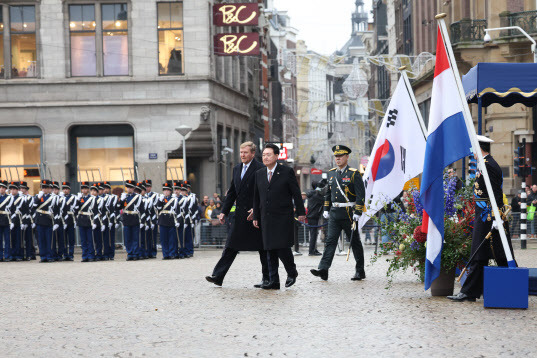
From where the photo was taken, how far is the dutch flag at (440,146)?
40.9ft

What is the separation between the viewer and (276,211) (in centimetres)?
1488

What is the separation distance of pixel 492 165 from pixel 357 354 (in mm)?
4626

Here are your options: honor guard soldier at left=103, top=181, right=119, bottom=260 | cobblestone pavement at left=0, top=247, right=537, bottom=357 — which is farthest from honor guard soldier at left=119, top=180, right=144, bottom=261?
cobblestone pavement at left=0, top=247, right=537, bottom=357

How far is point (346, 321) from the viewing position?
35.2 feet

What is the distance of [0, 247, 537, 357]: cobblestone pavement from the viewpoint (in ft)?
29.4

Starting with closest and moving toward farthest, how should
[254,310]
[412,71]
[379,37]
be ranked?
[254,310] → [412,71] → [379,37]

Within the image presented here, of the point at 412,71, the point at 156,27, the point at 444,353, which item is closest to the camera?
the point at 444,353

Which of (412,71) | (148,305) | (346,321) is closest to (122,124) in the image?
(412,71)

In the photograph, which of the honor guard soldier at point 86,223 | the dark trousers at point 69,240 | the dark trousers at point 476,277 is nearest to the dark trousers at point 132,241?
the honor guard soldier at point 86,223

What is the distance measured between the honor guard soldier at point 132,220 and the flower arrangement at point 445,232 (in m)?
12.1

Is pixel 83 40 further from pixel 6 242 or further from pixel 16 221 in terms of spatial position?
pixel 6 242

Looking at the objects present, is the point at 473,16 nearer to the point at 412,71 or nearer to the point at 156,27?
the point at 412,71

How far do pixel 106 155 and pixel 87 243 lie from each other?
14.1 m

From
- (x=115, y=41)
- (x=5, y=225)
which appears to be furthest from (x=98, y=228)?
(x=115, y=41)
